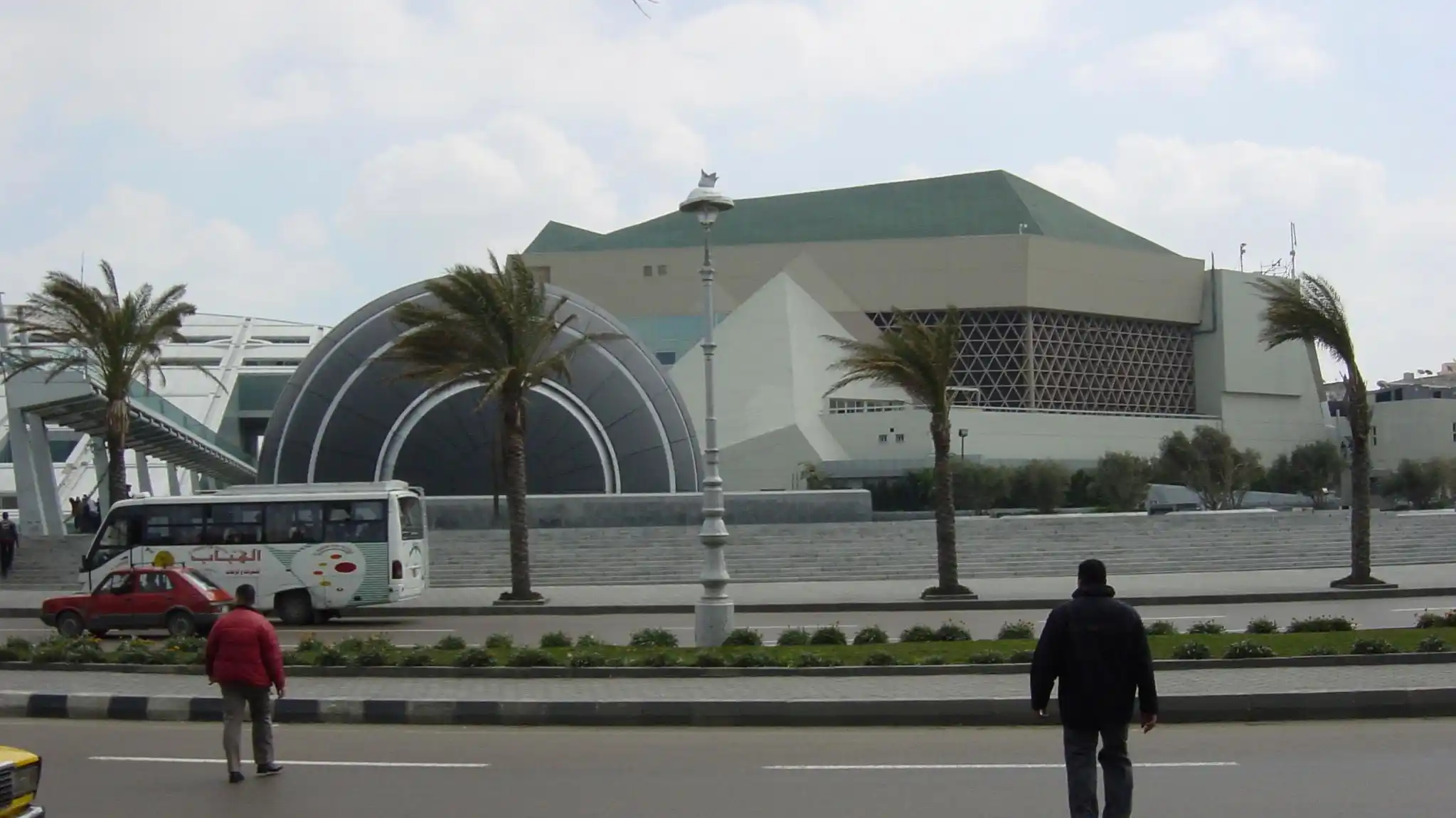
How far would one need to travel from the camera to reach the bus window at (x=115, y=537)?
25.8m

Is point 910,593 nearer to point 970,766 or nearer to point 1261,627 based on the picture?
point 1261,627

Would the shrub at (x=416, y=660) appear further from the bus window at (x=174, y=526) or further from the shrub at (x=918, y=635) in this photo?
the bus window at (x=174, y=526)

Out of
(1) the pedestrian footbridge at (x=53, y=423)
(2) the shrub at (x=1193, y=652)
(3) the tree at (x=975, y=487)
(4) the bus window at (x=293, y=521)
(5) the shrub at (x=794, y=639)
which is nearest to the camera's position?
(2) the shrub at (x=1193, y=652)

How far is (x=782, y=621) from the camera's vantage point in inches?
936

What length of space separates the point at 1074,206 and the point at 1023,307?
14580 mm

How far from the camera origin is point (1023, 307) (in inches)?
3637

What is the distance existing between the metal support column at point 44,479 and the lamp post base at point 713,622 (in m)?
27.5

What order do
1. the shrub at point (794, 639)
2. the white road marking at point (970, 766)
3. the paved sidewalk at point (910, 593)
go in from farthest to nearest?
the paved sidewalk at point (910, 593) < the shrub at point (794, 639) < the white road marking at point (970, 766)

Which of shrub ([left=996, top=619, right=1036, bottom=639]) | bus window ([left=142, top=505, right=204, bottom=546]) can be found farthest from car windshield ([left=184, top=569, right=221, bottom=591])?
shrub ([left=996, top=619, right=1036, bottom=639])

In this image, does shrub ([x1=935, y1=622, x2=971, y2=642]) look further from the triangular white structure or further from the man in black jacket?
the triangular white structure

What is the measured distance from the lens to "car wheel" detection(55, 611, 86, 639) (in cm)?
2230

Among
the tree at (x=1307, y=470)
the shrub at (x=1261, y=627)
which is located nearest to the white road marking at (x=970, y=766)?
the shrub at (x=1261, y=627)

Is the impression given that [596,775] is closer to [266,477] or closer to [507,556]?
[507,556]

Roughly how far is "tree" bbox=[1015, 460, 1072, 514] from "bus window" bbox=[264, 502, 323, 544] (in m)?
50.3
